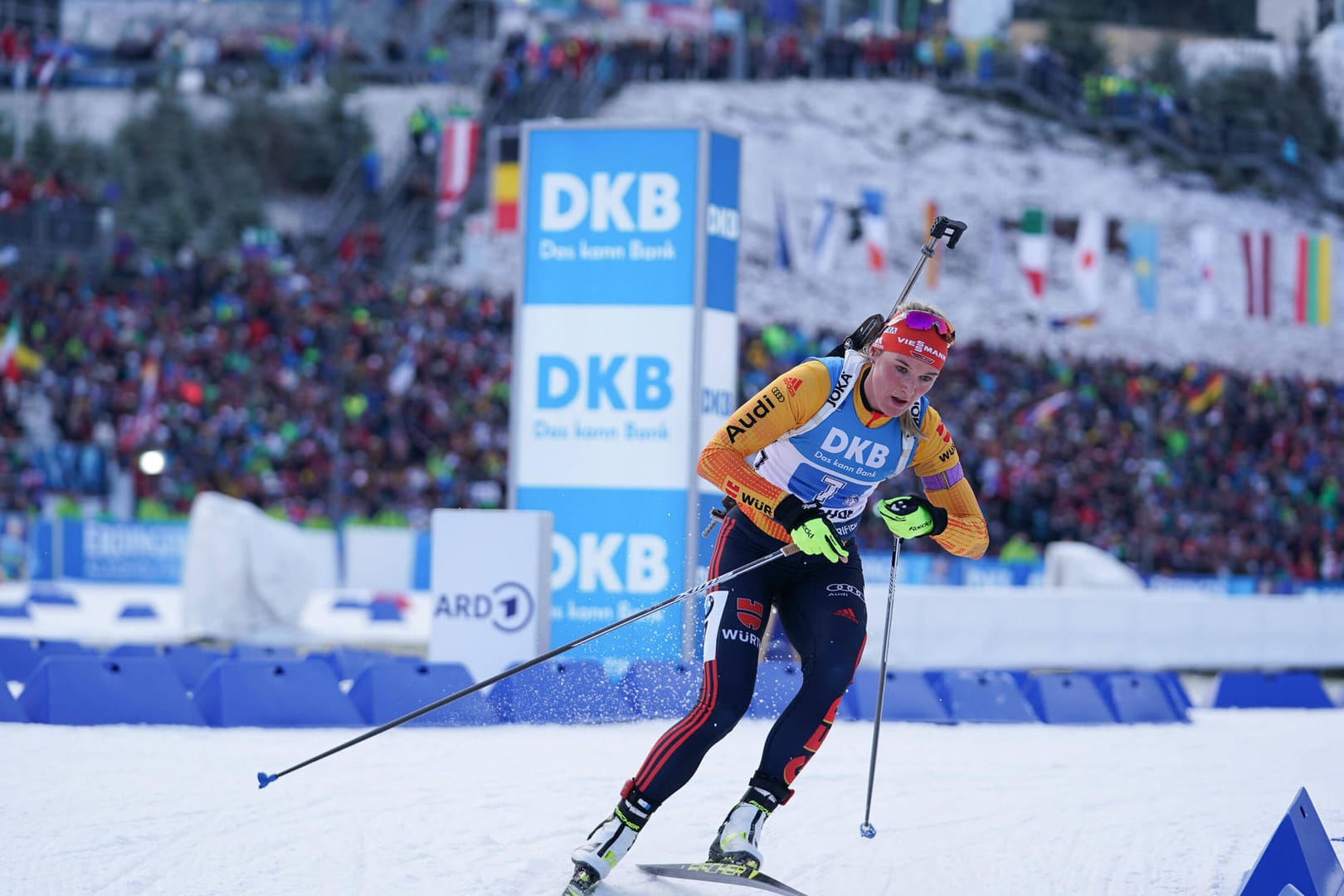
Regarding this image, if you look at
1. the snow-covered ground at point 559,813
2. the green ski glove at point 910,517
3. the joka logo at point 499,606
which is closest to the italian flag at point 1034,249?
the snow-covered ground at point 559,813

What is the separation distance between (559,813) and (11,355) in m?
23.1

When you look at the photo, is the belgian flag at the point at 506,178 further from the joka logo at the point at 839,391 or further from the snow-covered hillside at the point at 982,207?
the snow-covered hillside at the point at 982,207

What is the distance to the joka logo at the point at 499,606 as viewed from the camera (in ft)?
33.7

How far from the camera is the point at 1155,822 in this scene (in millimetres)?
6797

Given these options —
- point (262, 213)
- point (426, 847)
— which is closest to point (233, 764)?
point (426, 847)

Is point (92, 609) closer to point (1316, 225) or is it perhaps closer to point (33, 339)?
point (33, 339)

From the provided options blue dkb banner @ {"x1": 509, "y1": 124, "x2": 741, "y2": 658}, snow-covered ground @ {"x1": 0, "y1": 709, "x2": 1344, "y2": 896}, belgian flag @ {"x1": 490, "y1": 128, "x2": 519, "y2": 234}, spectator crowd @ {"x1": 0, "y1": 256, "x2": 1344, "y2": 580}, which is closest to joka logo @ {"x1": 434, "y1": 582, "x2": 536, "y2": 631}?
blue dkb banner @ {"x1": 509, "y1": 124, "x2": 741, "y2": 658}

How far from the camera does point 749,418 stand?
17.1ft

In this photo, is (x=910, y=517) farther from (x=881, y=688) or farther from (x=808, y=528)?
(x=881, y=688)

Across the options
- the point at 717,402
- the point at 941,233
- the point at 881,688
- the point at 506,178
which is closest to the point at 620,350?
the point at 717,402

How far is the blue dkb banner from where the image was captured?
11.4 m

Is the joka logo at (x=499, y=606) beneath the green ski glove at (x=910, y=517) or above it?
beneath

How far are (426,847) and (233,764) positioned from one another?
2061 millimetres

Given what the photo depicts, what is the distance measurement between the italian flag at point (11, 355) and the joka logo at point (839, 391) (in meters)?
24.3
